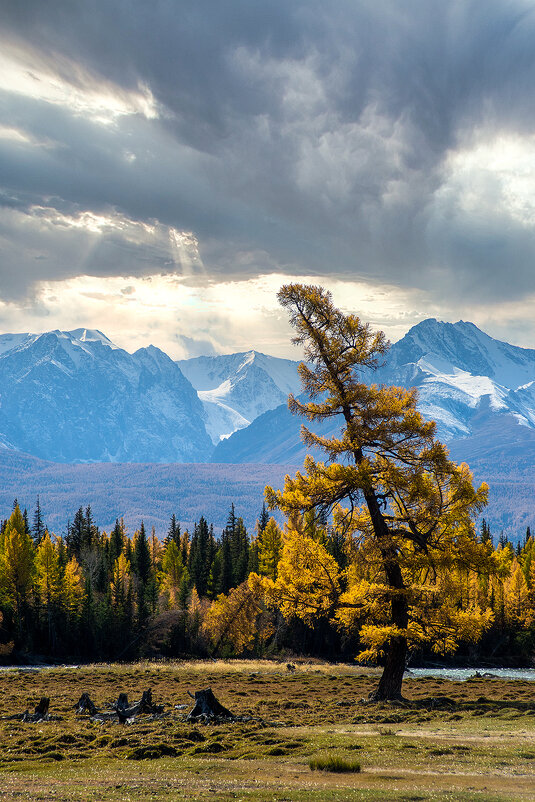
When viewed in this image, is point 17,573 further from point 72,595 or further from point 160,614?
point 160,614

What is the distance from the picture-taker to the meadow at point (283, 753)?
14664mm

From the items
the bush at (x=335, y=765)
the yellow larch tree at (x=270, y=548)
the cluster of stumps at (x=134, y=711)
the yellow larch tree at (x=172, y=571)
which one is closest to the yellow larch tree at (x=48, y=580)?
the yellow larch tree at (x=172, y=571)

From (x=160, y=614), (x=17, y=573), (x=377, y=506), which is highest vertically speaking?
(x=377, y=506)

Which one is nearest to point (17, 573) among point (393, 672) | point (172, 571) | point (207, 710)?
point (172, 571)

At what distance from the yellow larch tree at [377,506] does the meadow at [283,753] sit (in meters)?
3.40

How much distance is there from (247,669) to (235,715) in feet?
115

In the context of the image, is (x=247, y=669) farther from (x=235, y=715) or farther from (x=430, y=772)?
(x=430, y=772)

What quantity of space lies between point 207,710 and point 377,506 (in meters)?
10.8

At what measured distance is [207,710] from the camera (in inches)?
1038

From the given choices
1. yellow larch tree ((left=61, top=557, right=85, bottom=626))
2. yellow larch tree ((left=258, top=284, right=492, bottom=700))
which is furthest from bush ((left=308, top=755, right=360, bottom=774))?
yellow larch tree ((left=61, top=557, right=85, bottom=626))

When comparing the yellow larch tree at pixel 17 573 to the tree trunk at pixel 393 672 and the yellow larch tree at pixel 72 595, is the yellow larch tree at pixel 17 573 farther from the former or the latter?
the tree trunk at pixel 393 672

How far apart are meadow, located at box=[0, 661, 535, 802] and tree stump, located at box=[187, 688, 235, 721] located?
0.54 meters

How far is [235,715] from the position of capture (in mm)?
27750

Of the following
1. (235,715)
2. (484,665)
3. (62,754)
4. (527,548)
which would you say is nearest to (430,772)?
(62,754)
